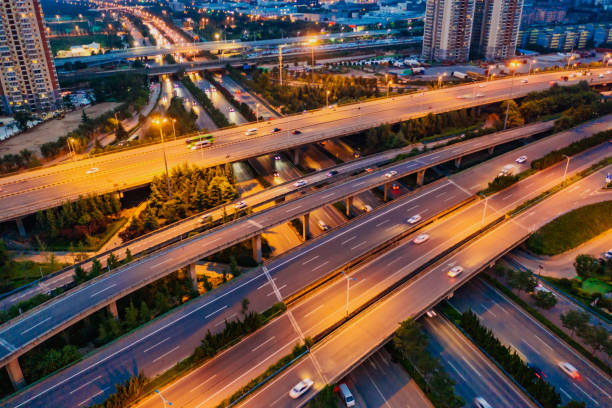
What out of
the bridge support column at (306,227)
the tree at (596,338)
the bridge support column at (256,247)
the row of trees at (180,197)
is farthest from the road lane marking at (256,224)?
the tree at (596,338)

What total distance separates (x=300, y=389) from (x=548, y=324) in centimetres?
2831

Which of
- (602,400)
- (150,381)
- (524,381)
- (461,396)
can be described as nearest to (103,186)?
(150,381)

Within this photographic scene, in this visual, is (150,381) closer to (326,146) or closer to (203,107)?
(326,146)

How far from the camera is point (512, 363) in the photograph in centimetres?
3750

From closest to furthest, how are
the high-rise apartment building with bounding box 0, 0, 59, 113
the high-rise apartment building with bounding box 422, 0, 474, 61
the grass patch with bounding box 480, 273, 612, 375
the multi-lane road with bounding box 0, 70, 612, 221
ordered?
the grass patch with bounding box 480, 273, 612, 375 → the multi-lane road with bounding box 0, 70, 612, 221 → the high-rise apartment building with bounding box 0, 0, 59, 113 → the high-rise apartment building with bounding box 422, 0, 474, 61

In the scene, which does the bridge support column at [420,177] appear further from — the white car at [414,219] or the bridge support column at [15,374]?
the bridge support column at [15,374]

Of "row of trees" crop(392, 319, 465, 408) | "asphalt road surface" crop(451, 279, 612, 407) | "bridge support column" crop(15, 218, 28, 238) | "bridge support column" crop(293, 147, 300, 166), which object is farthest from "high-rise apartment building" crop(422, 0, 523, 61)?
"bridge support column" crop(15, 218, 28, 238)

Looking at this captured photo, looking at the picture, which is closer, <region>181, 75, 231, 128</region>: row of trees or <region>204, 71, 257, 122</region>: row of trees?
<region>181, 75, 231, 128</region>: row of trees

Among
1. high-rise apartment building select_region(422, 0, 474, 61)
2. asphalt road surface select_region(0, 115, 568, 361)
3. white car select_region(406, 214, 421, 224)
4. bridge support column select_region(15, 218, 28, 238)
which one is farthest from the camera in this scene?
high-rise apartment building select_region(422, 0, 474, 61)

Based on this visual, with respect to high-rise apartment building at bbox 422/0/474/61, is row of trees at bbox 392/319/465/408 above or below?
below

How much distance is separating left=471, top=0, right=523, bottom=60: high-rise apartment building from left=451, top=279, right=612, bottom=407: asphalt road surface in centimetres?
15358

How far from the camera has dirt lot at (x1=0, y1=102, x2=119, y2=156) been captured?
92.2 meters

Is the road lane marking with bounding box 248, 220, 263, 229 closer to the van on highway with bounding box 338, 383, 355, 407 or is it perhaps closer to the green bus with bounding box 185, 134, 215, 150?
the van on highway with bounding box 338, 383, 355, 407

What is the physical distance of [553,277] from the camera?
52344mm
